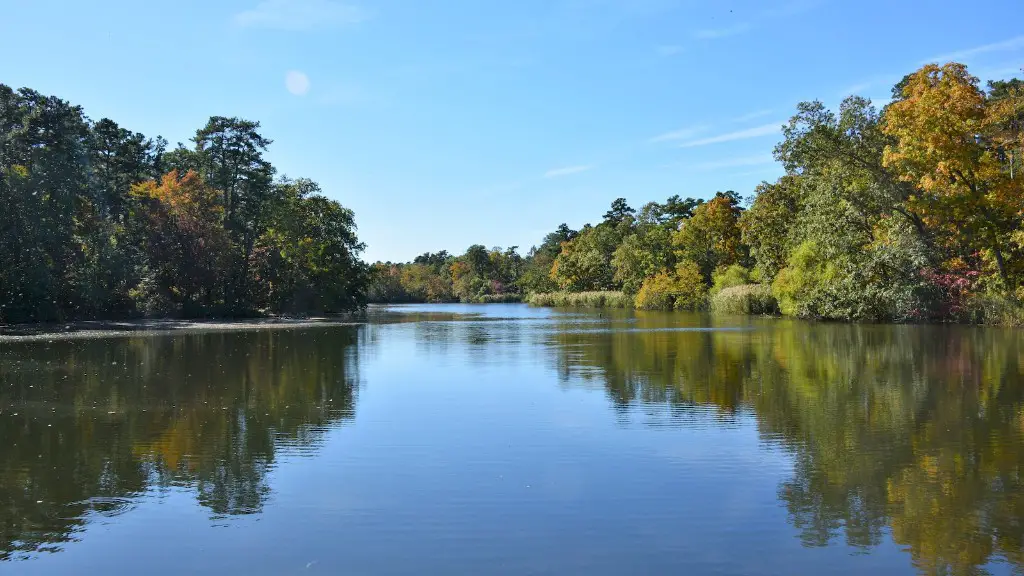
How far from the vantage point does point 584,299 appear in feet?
308

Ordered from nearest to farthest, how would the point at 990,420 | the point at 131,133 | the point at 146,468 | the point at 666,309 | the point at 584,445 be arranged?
the point at 146,468
the point at 584,445
the point at 990,420
the point at 131,133
the point at 666,309

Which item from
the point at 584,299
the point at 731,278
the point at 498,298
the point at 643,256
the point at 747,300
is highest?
the point at 643,256

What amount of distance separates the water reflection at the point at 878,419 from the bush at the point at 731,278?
3416cm

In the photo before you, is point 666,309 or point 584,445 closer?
point 584,445

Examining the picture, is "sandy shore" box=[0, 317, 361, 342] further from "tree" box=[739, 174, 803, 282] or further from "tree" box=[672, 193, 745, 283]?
"tree" box=[672, 193, 745, 283]

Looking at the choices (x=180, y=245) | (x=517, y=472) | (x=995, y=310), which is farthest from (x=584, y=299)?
(x=517, y=472)

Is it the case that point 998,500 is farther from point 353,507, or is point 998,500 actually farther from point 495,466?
point 353,507

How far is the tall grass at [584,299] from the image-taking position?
86.1 m

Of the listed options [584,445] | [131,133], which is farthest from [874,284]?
[131,133]

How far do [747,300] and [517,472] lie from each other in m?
51.3

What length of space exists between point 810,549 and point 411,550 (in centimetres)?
334

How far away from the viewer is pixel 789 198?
57.6 meters

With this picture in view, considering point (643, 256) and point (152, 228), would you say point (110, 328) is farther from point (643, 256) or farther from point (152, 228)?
point (643, 256)

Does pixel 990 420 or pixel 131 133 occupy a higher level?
pixel 131 133
